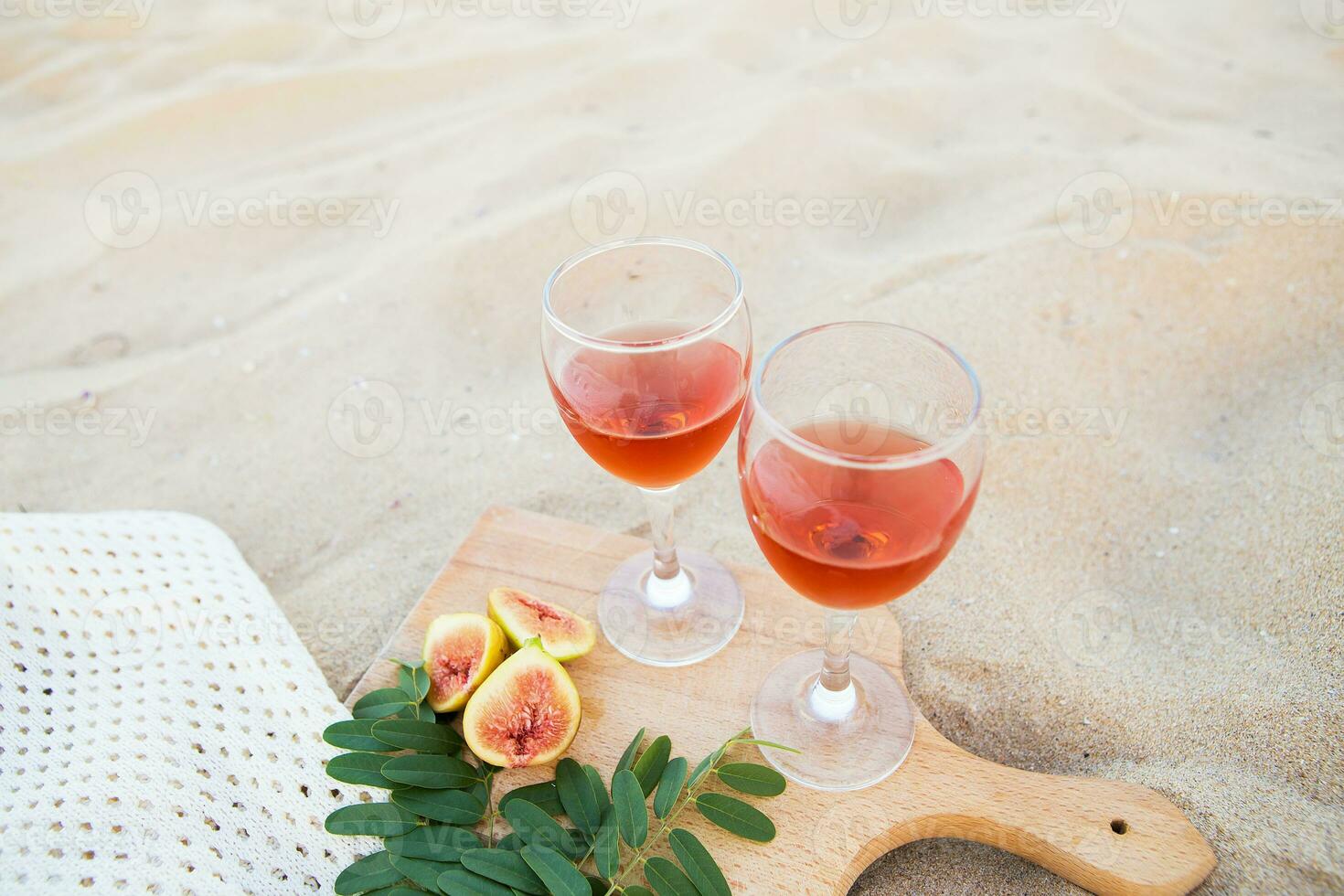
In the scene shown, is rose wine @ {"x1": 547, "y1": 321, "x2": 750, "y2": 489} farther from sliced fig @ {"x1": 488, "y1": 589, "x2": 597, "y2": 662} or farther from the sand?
the sand

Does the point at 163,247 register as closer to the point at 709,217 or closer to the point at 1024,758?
the point at 709,217

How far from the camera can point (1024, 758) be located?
5.84 ft

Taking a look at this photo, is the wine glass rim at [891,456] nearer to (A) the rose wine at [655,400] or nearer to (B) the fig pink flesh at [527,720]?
(A) the rose wine at [655,400]

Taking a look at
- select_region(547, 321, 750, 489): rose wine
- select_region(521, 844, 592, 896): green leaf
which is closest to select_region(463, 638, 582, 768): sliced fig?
select_region(521, 844, 592, 896): green leaf

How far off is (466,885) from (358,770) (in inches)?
11.1

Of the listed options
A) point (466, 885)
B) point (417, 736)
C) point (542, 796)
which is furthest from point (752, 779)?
point (417, 736)

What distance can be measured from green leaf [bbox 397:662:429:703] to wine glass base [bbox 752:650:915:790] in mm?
608

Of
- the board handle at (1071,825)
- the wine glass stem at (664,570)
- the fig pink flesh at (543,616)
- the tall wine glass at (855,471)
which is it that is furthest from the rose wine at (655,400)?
the board handle at (1071,825)

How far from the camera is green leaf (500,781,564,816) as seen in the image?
4.94ft

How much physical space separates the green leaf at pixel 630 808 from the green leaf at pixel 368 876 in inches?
13.9

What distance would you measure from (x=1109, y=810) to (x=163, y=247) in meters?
3.72

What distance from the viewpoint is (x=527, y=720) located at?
5.16 feet

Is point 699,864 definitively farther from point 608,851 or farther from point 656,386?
point 656,386

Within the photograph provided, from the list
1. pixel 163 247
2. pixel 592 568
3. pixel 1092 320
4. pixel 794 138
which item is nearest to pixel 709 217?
pixel 794 138
